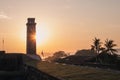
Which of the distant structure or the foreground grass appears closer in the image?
the foreground grass

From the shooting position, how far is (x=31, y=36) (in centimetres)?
8631

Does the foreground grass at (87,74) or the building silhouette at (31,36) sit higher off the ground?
the building silhouette at (31,36)

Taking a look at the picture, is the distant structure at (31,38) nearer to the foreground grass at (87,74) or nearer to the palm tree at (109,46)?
the palm tree at (109,46)

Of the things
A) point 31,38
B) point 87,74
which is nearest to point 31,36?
point 31,38

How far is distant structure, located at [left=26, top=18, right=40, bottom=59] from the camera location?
3359 inches

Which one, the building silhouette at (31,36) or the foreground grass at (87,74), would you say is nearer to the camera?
the foreground grass at (87,74)

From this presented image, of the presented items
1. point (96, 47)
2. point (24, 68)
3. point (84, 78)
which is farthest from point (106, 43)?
point (84, 78)

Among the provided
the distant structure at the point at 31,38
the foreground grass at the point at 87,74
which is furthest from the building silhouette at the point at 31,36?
the foreground grass at the point at 87,74

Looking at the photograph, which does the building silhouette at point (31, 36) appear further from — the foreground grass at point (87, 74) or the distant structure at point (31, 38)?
the foreground grass at point (87, 74)

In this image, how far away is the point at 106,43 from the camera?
79125 mm

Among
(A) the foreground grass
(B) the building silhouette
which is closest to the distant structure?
(B) the building silhouette

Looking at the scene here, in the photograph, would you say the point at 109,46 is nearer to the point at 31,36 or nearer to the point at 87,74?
the point at 31,36

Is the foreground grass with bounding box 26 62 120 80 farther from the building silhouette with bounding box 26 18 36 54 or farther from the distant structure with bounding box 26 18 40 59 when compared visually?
the building silhouette with bounding box 26 18 36 54

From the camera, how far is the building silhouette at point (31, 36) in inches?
3366
